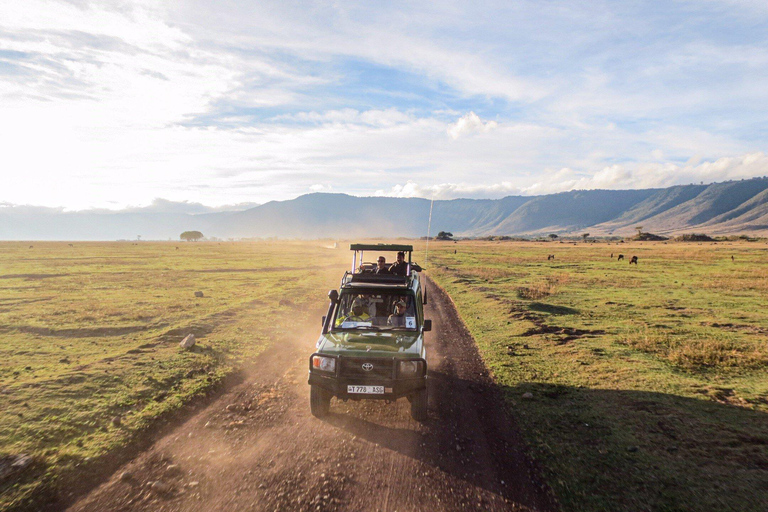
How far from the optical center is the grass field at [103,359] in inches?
267

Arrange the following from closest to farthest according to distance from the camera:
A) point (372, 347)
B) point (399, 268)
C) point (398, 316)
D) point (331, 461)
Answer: point (331, 461) → point (372, 347) → point (398, 316) → point (399, 268)

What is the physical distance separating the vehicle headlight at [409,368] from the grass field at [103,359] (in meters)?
5.14

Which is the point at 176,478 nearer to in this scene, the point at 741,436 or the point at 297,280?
the point at 741,436

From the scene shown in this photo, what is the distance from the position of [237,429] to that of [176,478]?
160cm

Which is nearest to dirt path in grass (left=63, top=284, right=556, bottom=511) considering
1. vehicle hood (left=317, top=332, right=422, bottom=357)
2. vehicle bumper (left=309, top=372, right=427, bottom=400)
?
vehicle bumper (left=309, top=372, right=427, bottom=400)

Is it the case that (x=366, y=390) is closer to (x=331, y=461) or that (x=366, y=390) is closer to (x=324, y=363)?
(x=324, y=363)

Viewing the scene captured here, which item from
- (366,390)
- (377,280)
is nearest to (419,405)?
(366,390)

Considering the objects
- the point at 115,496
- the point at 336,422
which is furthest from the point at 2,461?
the point at 336,422

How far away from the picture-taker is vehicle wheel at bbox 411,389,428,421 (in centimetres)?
760

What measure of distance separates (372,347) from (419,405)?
1473 millimetres

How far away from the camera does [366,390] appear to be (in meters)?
7.19

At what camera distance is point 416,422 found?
779 cm

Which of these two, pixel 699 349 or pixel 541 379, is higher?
pixel 699 349

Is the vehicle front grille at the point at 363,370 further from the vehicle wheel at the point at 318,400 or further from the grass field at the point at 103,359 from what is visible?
the grass field at the point at 103,359
